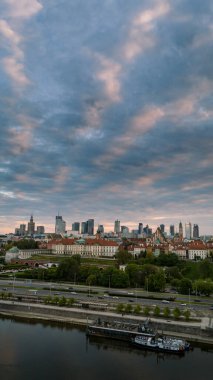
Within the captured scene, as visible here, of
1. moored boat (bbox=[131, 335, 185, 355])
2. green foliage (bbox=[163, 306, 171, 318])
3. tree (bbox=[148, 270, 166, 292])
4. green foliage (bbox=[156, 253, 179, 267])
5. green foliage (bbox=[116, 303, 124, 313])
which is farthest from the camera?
green foliage (bbox=[156, 253, 179, 267])

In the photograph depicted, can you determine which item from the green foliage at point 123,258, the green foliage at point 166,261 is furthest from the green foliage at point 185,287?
the green foliage at point 166,261

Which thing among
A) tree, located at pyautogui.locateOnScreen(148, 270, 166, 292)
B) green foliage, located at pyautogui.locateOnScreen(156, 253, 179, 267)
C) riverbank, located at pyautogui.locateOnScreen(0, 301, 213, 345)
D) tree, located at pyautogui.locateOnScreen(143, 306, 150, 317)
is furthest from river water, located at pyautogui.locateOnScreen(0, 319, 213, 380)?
green foliage, located at pyautogui.locateOnScreen(156, 253, 179, 267)

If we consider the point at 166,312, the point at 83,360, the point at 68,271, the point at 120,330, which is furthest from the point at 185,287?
the point at 83,360

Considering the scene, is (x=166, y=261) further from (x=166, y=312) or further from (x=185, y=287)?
(x=166, y=312)

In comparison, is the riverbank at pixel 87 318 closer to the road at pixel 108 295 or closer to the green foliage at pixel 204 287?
the road at pixel 108 295

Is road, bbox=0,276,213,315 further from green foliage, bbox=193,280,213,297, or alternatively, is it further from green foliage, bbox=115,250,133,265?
green foliage, bbox=115,250,133,265

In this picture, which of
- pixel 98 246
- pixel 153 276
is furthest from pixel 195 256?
pixel 153 276
